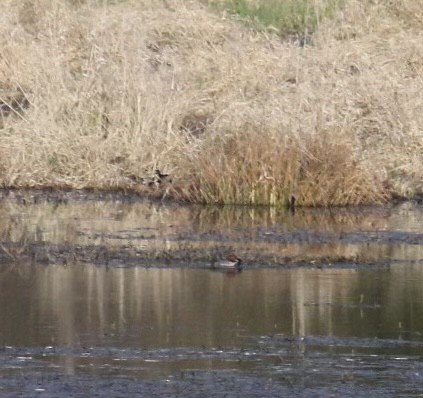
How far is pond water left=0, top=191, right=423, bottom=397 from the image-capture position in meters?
8.09

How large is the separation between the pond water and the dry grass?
0.71 meters

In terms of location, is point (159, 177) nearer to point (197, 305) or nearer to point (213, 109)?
point (213, 109)

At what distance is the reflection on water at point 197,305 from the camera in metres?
9.19

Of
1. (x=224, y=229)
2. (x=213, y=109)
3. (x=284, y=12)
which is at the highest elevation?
(x=284, y=12)

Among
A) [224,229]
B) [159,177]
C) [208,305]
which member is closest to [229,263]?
[208,305]

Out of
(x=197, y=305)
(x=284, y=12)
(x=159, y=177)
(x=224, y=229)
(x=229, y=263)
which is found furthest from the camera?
(x=284, y=12)

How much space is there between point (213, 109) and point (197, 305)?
8939 millimetres

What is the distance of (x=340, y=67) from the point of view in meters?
19.8

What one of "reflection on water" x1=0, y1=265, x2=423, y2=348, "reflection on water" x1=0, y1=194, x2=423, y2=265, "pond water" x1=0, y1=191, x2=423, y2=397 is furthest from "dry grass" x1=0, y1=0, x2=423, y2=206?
"reflection on water" x1=0, y1=265, x2=423, y2=348

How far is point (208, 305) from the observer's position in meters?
10.1

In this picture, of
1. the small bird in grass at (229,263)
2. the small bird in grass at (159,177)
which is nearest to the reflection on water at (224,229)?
the small bird in grass at (229,263)

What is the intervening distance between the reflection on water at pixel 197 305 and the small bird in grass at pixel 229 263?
0.57 feet

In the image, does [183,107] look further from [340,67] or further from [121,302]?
[121,302]

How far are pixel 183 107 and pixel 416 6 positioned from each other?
7920 mm
